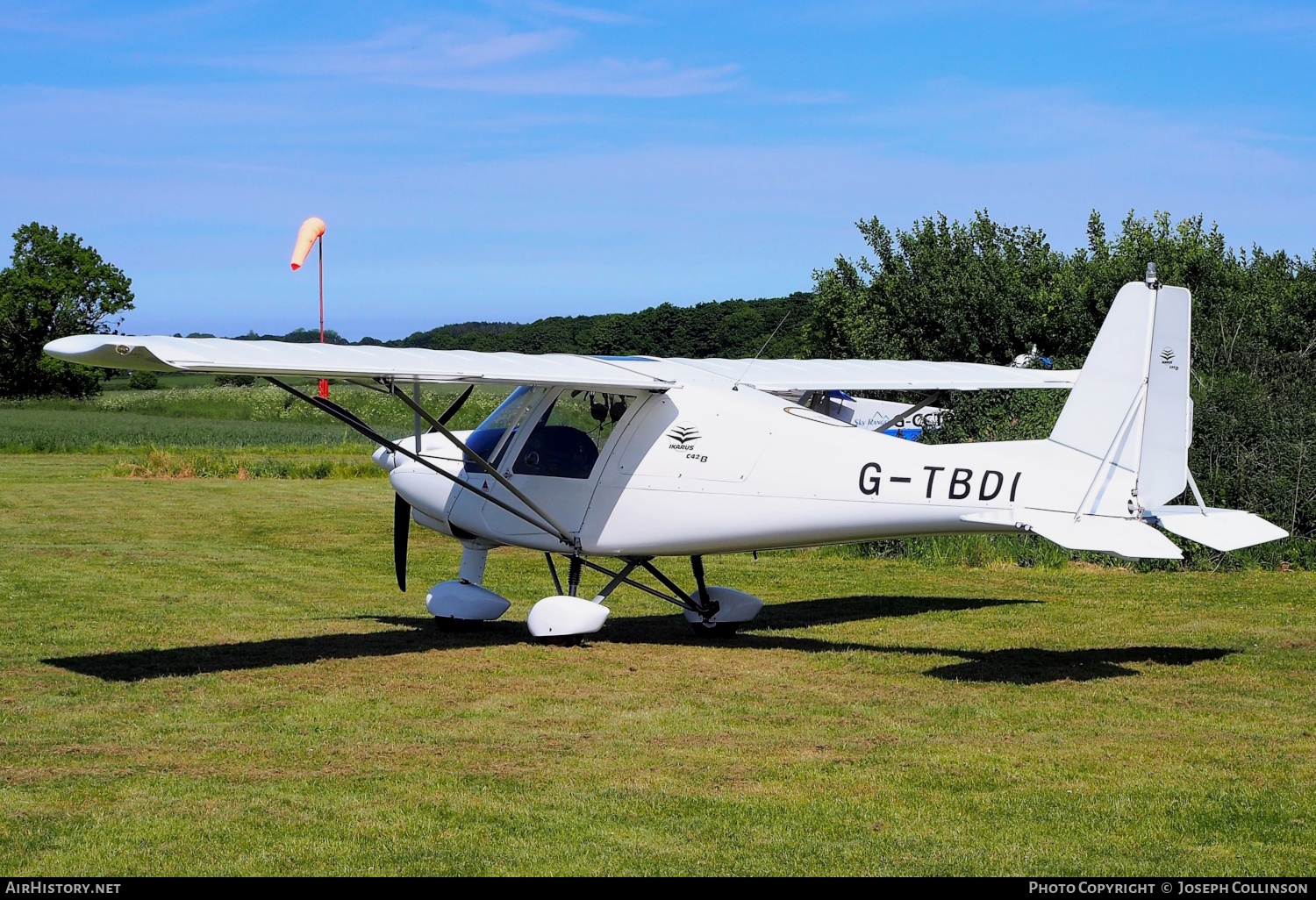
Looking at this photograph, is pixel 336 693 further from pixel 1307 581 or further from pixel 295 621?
pixel 1307 581

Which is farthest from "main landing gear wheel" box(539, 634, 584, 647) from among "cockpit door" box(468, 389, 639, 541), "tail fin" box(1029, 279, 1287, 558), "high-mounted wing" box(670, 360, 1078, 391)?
"tail fin" box(1029, 279, 1287, 558)

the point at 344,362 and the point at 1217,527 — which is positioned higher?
the point at 344,362

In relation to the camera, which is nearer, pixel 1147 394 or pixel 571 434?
pixel 1147 394

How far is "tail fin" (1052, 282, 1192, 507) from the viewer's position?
8484 mm

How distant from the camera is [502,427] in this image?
1089 centimetres

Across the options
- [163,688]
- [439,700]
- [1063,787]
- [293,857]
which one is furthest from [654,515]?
[293,857]

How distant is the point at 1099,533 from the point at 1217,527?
109 centimetres

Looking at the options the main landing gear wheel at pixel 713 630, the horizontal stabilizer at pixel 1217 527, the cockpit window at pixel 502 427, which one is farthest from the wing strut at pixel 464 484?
the horizontal stabilizer at pixel 1217 527

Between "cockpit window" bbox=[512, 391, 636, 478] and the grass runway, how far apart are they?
1.39 m

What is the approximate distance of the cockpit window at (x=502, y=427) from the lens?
10758mm

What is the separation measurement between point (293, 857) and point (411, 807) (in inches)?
30.3

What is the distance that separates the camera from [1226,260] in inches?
1293

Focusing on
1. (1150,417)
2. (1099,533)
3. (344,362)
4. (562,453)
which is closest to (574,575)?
(562,453)

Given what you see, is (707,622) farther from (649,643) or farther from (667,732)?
(667,732)
